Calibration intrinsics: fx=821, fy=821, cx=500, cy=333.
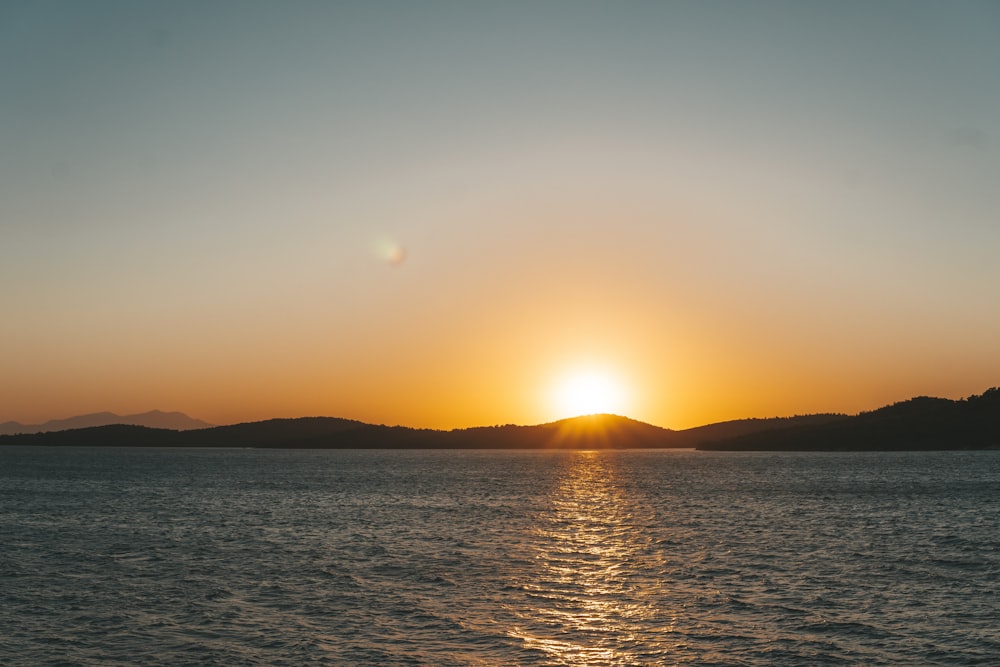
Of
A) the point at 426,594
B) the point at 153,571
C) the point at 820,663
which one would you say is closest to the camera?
the point at 820,663

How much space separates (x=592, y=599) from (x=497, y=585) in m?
5.73

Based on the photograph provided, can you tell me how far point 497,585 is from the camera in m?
43.4

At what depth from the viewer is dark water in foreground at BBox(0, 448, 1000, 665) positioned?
30.7 metres

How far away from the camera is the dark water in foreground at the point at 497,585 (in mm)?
30734

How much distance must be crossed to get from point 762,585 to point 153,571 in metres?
34.1

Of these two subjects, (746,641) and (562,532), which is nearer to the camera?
(746,641)

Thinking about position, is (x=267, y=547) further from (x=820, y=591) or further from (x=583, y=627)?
(x=820, y=591)

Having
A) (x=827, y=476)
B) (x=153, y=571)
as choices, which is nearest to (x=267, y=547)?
(x=153, y=571)

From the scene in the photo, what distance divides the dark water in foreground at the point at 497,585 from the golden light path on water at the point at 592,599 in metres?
0.16

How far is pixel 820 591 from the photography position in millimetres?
41156

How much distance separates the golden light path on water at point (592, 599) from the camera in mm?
Result: 30781

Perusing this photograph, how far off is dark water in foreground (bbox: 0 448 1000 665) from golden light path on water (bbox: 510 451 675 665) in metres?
0.16

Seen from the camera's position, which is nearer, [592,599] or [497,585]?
[592,599]

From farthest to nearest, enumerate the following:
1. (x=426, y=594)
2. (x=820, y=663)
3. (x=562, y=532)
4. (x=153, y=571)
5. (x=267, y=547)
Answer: (x=562, y=532), (x=267, y=547), (x=153, y=571), (x=426, y=594), (x=820, y=663)
